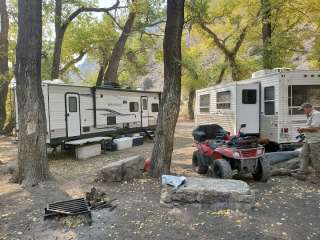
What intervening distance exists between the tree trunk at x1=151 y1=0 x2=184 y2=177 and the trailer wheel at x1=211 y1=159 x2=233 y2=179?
1.05 m

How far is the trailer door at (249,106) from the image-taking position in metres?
11.2

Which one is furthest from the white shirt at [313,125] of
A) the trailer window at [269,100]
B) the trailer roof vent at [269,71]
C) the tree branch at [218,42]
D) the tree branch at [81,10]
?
the tree branch at [218,42]

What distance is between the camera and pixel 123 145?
44.4 ft

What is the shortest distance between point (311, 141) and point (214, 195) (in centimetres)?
301

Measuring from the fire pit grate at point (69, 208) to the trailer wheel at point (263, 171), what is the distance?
144 inches

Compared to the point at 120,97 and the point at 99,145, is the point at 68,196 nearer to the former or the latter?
the point at 99,145

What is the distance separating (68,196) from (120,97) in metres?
8.59

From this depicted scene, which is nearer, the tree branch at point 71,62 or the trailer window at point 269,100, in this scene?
the trailer window at point 269,100

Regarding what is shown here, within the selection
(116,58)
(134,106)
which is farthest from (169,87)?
(116,58)

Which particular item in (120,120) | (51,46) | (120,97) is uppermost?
(51,46)

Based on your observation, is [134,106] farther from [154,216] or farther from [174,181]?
[154,216]

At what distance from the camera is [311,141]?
7156mm

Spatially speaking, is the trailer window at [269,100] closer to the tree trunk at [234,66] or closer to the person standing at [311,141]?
the person standing at [311,141]

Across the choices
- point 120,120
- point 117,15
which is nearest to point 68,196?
point 120,120
